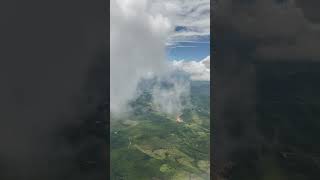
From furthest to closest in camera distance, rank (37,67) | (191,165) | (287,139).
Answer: (191,165)
(37,67)
(287,139)

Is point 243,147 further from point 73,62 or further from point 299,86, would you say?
point 73,62

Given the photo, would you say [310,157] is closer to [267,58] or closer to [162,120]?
[267,58]

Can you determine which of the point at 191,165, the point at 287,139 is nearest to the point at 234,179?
the point at 287,139

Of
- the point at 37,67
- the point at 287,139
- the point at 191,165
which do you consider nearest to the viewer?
the point at 287,139

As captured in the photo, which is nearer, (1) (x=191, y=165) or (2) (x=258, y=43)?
(2) (x=258, y=43)

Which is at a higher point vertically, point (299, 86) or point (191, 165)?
point (299, 86)

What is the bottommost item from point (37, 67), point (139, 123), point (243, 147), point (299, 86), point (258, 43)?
point (139, 123)
